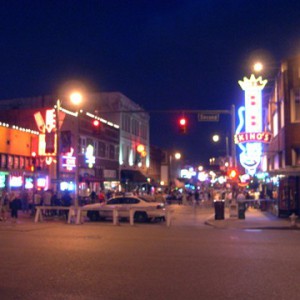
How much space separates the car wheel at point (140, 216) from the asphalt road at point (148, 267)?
8.88 metres

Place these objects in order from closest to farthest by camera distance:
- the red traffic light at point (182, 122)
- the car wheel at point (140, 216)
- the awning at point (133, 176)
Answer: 1. the red traffic light at point (182, 122)
2. the car wheel at point (140, 216)
3. the awning at point (133, 176)

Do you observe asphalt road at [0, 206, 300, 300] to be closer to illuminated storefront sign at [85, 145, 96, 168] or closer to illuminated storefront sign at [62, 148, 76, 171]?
illuminated storefront sign at [62, 148, 76, 171]

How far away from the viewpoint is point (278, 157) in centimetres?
3625

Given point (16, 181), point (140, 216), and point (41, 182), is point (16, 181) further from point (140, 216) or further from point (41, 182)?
point (140, 216)

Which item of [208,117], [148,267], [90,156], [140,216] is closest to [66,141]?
[90,156]

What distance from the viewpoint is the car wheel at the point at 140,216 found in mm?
26888

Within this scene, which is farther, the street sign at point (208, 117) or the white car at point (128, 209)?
the white car at point (128, 209)

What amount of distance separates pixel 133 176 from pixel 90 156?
40.0ft

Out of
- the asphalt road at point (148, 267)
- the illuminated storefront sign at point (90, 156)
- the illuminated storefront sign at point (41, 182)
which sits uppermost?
the illuminated storefront sign at point (90, 156)

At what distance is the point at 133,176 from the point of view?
2233 inches

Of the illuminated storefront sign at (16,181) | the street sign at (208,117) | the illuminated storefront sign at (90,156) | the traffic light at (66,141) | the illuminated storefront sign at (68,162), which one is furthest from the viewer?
the illuminated storefront sign at (90,156)

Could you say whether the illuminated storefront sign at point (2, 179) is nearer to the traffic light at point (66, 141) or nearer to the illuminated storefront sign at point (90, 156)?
the traffic light at point (66, 141)

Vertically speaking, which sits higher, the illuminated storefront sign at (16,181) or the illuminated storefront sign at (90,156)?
the illuminated storefront sign at (90,156)

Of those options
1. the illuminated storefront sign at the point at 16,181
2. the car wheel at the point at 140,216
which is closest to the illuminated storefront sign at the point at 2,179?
the illuminated storefront sign at the point at 16,181
